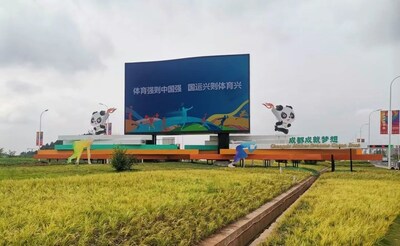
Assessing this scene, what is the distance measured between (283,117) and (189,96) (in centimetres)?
1166

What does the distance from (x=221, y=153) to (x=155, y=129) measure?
9.42m

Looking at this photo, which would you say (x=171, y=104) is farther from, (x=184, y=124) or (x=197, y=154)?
(x=197, y=154)

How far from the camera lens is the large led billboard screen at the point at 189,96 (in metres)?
46.1

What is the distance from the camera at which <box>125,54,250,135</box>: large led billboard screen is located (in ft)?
151

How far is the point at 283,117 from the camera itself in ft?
161

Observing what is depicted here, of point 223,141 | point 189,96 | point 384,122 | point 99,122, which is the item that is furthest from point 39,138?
point 384,122

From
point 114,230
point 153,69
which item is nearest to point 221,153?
point 153,69

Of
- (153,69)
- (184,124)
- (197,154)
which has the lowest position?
(197,154)

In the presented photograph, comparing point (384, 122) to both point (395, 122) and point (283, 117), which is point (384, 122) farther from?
point (283, 117)

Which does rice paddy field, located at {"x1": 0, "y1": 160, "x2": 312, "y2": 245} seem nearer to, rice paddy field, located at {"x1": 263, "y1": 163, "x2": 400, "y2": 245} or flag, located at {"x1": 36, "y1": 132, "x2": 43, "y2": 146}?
rice paddy field, located at {"x1": 263, "y1": 163, "x2": 400, "y2": 245}

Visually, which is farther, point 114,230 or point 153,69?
point 153,69

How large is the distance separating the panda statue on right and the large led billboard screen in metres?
5.29

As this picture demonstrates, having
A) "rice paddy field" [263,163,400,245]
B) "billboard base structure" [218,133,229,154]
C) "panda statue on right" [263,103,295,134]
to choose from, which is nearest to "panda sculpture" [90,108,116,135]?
"billboard base structure" [218,133,229,154]

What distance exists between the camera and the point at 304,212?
11.1 meters
